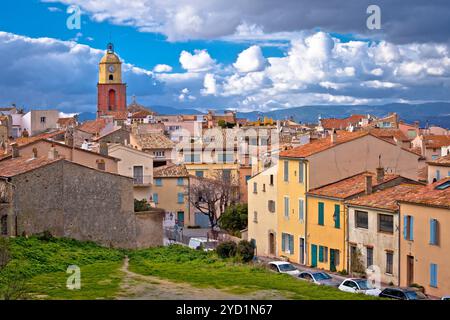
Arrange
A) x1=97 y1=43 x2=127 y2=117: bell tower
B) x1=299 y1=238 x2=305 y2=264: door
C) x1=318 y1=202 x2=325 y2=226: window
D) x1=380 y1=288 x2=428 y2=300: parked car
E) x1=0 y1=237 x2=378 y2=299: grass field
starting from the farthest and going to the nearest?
x1=97 y1=43 x2=127 y2=117: bell tower → x1=299 y1=238 x2=305 y2=264: door → x1=318 y1=202 x2=325 y2=226: window → x1=380 y1=288 x2=428 y2=300: parked car → x1=0 y1=237 x2=378 y2=299: grass field

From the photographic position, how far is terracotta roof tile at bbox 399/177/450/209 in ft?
122

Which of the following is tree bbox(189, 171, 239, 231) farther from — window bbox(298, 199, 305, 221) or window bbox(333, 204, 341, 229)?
window bbox(333, 204, 341, 229)

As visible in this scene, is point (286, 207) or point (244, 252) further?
point (286, 207)

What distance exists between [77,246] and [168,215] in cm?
3135

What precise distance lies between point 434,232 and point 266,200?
19963 mm

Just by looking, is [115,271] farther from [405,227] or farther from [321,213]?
[321,213]

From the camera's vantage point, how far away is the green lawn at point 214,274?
24312 millimetres

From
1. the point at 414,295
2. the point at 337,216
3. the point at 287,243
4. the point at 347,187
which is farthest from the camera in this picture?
the point at 287,243

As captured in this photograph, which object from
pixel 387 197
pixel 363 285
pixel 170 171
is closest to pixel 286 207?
pixel 387 197

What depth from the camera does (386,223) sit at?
137ft

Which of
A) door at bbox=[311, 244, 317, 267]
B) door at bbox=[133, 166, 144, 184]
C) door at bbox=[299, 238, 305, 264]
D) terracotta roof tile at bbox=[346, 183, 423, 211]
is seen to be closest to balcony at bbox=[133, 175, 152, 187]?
door at bbox=[133, 166, 144, 184]

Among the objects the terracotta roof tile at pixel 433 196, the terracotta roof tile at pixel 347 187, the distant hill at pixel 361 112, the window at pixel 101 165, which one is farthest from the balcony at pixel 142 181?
the distant hill at pixel 361 112

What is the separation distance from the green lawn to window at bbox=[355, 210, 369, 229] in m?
8.49
